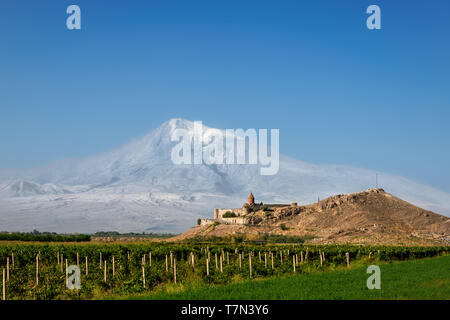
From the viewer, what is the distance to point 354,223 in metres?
82.4

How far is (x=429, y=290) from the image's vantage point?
17.7 m

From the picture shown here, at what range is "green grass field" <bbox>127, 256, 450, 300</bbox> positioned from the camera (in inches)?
658

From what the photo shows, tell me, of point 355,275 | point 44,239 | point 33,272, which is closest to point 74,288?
point 33,272

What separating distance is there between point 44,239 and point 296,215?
133 feet

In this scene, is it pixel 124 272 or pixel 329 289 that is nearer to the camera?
pixel 329 289

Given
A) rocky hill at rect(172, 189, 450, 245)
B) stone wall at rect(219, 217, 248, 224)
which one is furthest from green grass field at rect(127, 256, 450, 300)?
stone wall at rect(219, 217, 248, 224)

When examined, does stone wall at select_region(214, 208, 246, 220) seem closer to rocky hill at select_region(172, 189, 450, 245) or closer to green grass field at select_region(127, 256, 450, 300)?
rocky hill at select_region(172, 189, 450, 245)

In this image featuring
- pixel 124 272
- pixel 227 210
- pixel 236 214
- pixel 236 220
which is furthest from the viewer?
pixel 227 210

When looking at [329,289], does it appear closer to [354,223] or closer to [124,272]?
[124,272]

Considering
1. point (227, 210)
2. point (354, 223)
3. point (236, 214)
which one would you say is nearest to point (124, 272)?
point (354, 223)

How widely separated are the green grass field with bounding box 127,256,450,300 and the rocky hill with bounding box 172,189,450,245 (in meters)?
44.6

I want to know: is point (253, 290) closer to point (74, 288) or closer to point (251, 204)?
point (74, 288)

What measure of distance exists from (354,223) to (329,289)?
Answer: 65.5 metres

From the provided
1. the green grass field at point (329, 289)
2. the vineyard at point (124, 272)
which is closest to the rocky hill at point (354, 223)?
the vineyard at point (124, 272)
